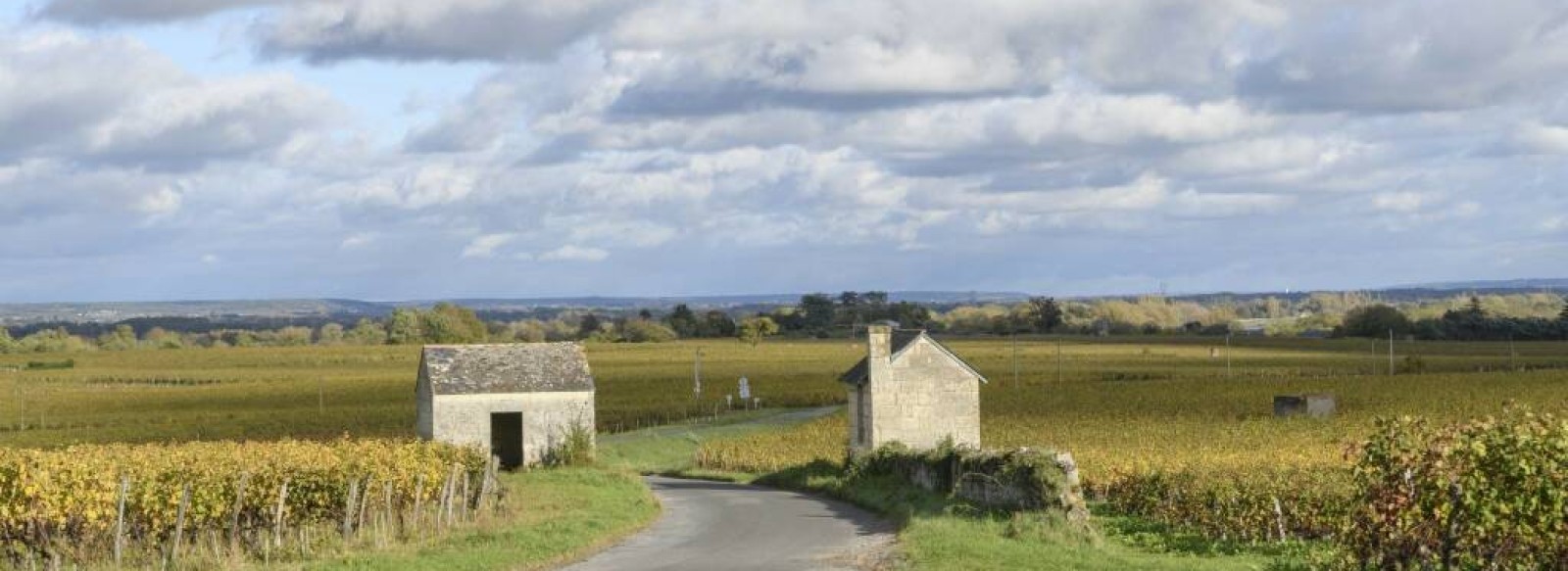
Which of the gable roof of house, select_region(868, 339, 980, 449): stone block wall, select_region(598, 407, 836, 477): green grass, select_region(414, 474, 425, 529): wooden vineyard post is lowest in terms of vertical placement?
select_region(598, 407, 836, 477): green grass

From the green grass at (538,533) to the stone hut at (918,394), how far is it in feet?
23.2

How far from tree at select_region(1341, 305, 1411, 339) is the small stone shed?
129 metres

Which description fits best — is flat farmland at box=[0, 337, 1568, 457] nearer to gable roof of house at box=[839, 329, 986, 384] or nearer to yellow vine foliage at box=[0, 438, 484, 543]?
gable roof of house at box=[839, 329, 986, 384]

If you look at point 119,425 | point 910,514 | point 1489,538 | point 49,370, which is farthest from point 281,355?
point 1489,538

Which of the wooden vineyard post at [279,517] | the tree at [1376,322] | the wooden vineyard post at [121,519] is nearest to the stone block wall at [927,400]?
the wooden vineyard post at [279,517]

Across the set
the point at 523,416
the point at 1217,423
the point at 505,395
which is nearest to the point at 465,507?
the point at 505,395

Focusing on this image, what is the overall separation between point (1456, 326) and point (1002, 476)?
145 meters

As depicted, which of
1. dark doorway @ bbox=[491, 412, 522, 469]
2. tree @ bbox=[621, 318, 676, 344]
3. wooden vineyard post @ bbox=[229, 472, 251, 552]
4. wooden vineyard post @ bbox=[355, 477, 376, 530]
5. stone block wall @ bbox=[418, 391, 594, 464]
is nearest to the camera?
wooden vineyard post @ bbox=[229, 472, 251, 552]

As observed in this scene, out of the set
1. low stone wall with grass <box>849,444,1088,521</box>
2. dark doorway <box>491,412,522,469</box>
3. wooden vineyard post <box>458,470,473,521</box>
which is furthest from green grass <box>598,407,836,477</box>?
wooden vineyard post <box>458,470,473,521</box>

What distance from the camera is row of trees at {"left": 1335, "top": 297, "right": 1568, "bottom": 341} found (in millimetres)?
156500

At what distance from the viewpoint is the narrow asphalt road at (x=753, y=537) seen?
2738 centimetres

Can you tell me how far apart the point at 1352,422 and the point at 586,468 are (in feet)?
94.6

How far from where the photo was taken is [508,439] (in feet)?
191

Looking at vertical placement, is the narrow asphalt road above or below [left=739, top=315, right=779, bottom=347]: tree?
below
